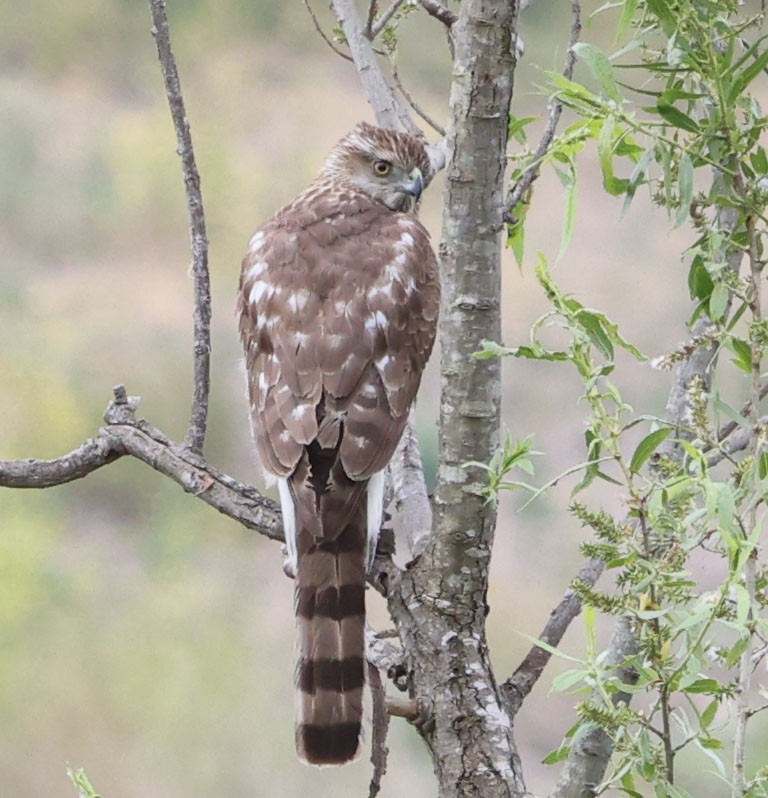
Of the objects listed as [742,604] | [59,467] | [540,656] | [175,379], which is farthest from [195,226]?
[175,379]

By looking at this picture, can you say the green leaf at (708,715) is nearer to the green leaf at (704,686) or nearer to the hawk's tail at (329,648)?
the green leaf at (704,686)

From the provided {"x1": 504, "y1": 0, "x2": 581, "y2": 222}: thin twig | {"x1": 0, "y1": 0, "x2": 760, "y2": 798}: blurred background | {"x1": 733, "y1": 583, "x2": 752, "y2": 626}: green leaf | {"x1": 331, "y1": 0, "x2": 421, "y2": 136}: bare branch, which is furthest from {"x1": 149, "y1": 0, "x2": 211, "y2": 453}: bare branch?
{"x1": 0, "y1": 0, "x2": 760, "y2": 798}: blurred background

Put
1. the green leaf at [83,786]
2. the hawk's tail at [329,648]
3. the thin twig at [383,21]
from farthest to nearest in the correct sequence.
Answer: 1. the thin twig at [383,21]
2. the hawk's tail at [329,648]
3. the green leaf at [83,786]

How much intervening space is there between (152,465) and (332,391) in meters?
0.29

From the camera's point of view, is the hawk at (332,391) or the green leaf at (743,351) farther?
the hawk at (332,391)

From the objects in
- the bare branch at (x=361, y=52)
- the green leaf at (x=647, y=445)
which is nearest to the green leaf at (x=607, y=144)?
the green leaf at (x=647, y=445)

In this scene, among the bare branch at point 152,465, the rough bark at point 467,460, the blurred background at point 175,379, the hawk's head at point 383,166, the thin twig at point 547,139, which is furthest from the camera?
the blurred background at point 175,379

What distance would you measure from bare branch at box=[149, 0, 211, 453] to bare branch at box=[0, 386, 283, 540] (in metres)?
0.05

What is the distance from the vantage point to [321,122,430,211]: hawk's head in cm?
242

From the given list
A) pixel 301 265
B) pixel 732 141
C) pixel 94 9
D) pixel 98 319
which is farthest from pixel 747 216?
pixel 94 9

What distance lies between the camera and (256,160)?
21.5 feet

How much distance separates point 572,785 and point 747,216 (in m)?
0.88

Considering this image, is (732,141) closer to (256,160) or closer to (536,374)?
(536,374)

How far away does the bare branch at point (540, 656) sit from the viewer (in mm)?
1605
